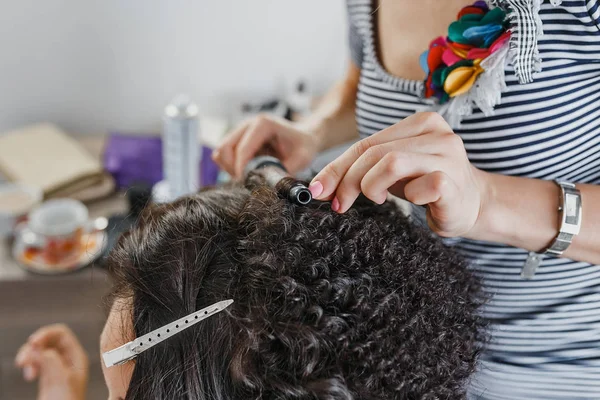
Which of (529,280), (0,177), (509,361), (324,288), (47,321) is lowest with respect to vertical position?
(47,321)

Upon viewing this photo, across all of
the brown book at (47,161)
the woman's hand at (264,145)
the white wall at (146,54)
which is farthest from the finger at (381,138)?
the white wall at (146,54)

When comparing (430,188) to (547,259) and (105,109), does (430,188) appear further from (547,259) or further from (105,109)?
(105,109)

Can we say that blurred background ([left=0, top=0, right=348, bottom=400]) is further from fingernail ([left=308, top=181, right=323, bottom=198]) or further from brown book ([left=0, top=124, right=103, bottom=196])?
fingernail ([left=308, top=181, right=323, bottom=198])

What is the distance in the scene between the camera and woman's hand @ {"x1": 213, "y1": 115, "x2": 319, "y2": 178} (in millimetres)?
897

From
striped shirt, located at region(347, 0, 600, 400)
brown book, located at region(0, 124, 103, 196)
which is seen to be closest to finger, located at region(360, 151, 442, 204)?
striped shirt, located at region(347, 0, 600, 400)

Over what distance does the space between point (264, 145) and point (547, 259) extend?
18.2 inches

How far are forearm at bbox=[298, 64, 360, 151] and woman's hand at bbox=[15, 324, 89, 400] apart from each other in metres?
0.63

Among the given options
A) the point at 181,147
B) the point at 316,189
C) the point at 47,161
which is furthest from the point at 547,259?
the point at 47,161

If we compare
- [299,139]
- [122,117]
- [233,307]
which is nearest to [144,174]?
[122,117]

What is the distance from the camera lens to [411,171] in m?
0.54

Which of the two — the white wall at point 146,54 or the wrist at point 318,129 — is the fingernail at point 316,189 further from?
the white wall at point 146,54

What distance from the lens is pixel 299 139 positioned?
97cm

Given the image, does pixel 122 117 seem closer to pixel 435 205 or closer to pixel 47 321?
pixel 47 321

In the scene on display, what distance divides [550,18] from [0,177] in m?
1.36
